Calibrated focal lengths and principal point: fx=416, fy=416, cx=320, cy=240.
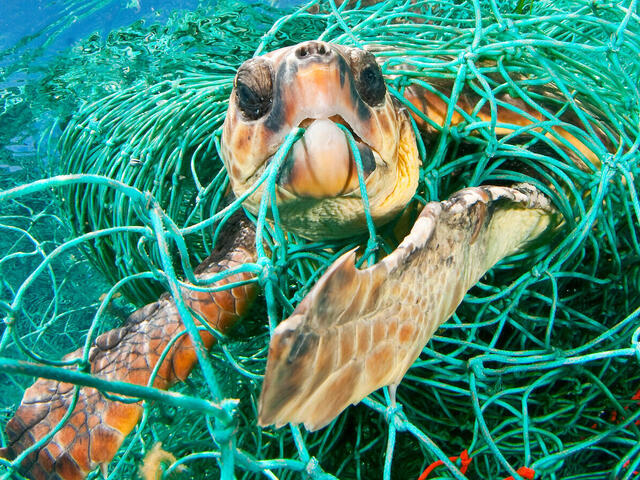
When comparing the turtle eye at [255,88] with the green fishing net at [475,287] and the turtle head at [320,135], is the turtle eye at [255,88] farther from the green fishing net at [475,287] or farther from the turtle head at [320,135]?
the green fishing net at [475,287]

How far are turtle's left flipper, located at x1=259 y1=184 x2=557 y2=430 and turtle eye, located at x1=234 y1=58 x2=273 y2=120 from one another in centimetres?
42

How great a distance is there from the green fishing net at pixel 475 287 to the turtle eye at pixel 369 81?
0.55 feet

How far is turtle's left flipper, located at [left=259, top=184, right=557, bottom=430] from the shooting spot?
0.48 metres

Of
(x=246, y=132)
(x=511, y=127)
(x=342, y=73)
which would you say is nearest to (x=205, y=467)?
(x=246, y=132)

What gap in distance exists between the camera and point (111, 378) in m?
1.28

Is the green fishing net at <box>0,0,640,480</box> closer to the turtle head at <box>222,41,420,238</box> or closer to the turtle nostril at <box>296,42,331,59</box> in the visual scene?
the turtle head at <box>222,41,420,238</box>

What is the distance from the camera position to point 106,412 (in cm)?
119

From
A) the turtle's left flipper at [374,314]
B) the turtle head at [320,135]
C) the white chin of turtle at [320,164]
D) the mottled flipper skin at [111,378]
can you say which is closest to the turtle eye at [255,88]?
the turtle head at [320,135]

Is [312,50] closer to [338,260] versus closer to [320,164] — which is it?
[320,164]

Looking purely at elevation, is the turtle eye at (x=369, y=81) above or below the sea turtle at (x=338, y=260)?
above

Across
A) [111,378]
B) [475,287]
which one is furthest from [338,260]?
[111,378]

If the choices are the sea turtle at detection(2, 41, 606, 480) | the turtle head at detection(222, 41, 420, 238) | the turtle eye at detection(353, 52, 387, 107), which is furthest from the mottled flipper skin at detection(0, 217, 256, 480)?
the turtle eye at detection(353, 52, 387, 107)

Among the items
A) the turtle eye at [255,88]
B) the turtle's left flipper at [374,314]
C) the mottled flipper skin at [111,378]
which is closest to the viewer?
the turtle's left flipper at [374,314]

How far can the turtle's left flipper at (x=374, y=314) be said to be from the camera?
0.48 metres
